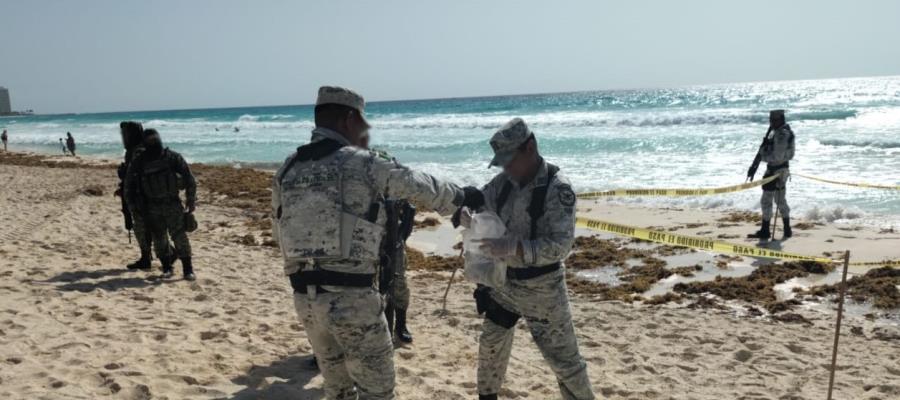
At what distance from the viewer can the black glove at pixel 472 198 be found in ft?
10.3

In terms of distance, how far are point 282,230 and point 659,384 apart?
11.3 feet

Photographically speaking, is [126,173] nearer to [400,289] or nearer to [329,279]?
[400,289]

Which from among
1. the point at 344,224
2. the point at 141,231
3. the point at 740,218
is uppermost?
the point at 344,224

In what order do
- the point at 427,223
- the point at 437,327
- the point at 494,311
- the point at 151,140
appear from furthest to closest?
the point at 427,223 → the point at 151,140 → the point at 437,327 → the point at 494,311

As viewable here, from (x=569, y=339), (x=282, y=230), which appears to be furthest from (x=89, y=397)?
(x=569, y=339)

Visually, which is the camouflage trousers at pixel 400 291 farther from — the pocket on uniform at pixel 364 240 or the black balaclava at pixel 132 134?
the black balaclava at pixel 132 134

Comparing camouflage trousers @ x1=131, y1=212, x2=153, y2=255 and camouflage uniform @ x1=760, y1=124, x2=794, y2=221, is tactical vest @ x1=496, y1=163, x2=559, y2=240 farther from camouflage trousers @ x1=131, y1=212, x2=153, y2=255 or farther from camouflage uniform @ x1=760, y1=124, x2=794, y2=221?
camouflage uniform @ x1=760, y1=124, x2=794, y2=221

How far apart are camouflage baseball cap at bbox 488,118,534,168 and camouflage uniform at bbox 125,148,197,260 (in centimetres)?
494

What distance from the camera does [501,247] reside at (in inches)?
122

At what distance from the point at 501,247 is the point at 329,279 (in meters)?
0.84

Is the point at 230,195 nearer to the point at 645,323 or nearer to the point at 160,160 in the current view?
the point at 160,160

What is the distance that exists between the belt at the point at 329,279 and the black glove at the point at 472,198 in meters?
0.61

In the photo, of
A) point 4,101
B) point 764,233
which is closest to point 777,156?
point 764,233

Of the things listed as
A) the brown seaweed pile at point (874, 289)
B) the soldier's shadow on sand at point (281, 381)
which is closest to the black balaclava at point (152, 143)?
the soldier's shadow on sand at point (281, 381)
